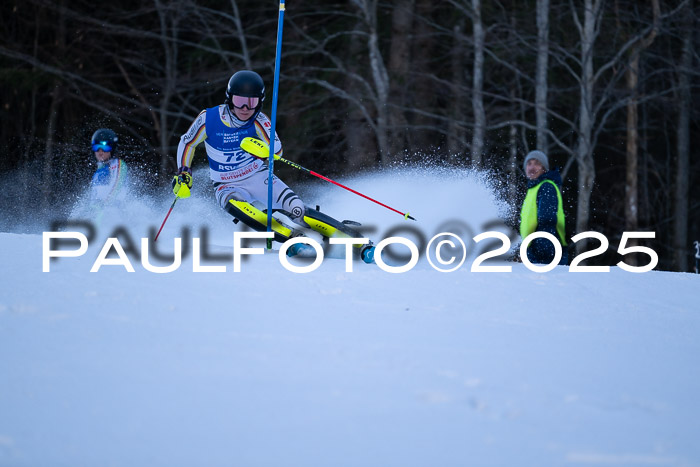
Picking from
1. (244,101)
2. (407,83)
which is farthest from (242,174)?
(407,83)

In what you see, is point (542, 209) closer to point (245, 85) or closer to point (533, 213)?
point (533, 213)

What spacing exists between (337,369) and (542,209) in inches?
166

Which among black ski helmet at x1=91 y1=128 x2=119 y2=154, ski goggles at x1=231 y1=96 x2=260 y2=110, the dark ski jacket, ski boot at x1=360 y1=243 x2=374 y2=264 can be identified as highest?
ski goggles at x1=231 y1=96 x2=260 y2=110

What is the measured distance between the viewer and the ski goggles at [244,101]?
715 cm

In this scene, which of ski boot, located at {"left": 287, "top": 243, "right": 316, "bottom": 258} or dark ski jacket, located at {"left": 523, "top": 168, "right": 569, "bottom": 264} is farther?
dark ski jacket, located at {"left": 523, "top": 168, "right": 569, "bottom": 264}

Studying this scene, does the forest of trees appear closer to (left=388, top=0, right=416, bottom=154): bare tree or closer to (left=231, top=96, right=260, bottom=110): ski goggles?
(left=388, top=0, right=416, bottom=154): bare tree

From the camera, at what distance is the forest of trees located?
14547mm

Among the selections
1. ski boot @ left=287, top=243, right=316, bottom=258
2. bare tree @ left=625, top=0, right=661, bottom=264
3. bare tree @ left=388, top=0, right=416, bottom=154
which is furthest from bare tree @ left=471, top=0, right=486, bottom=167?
ski boot @ left=287, top=243, right=316, bottom=258

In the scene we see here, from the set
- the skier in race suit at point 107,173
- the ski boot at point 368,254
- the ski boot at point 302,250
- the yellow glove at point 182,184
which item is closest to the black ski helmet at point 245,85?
the yellow glove at point 182,184

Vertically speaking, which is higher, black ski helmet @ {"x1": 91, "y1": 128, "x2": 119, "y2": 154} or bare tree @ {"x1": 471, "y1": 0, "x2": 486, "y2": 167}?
bare tree @ {"x1": 471, "y1": 0, "x2": 486, "y2": 167}

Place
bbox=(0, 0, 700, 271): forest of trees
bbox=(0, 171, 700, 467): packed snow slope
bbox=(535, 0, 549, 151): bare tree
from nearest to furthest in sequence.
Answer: bbox=(0, 171, 700, 467): packed snow slope, bbox=(535, 0, 549, 151): bare tree, bbox=(0, 0, 700, 271): forest of trees

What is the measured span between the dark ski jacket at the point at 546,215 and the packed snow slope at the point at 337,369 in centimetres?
123

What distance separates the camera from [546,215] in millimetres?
7457

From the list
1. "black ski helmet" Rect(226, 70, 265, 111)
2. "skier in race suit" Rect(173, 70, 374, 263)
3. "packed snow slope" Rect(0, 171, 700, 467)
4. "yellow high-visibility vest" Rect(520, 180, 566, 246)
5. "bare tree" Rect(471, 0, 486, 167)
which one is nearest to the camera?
"packed snow slope" Rect(0, 171, 700, 467)
